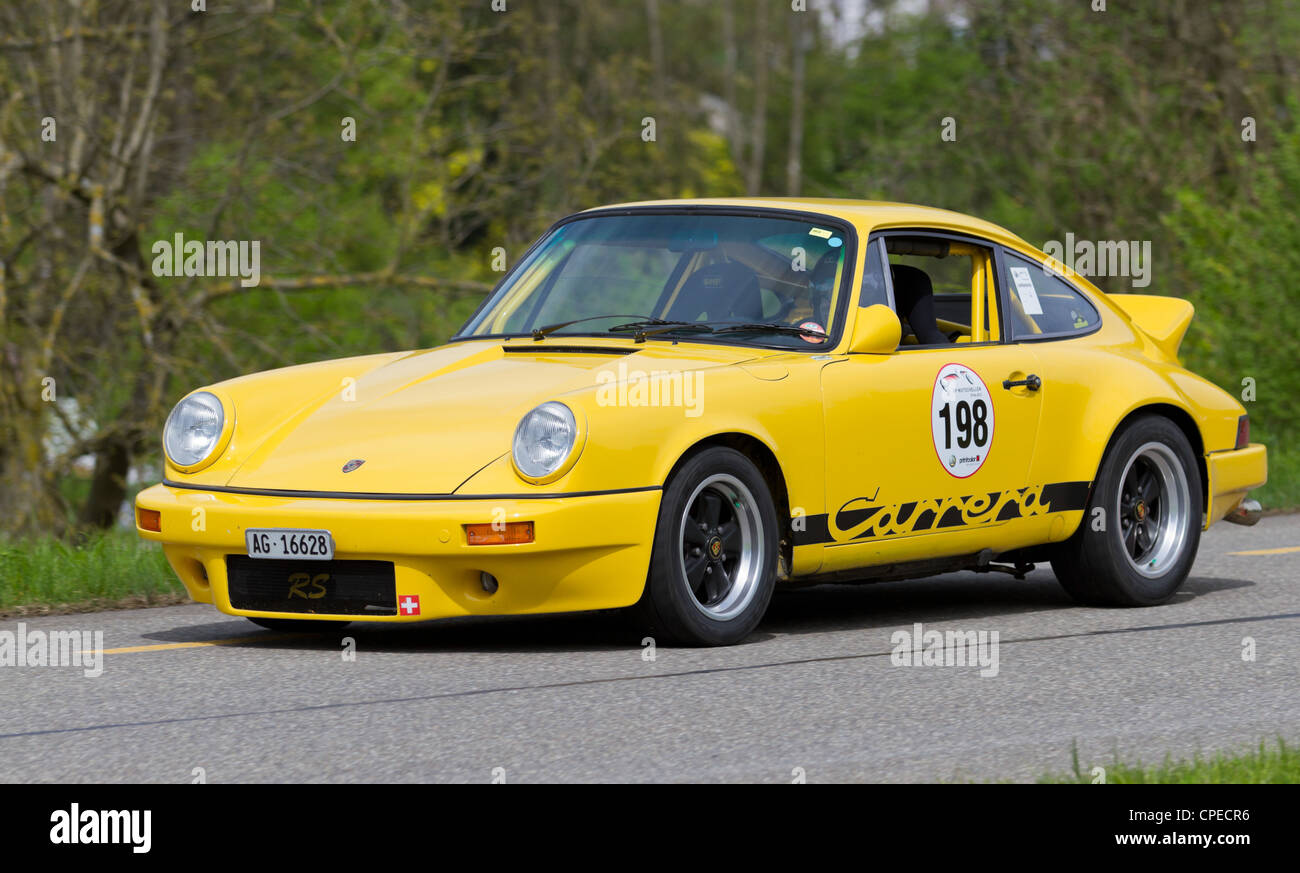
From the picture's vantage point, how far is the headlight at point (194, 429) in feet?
22.3

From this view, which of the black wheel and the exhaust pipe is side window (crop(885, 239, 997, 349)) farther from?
the black wheel

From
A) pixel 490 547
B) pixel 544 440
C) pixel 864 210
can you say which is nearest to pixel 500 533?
pixel 490 547

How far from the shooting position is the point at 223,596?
21.5ft

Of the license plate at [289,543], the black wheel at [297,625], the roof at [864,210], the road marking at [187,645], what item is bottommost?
the road marking at [187,645]

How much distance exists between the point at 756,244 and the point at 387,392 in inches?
60.3

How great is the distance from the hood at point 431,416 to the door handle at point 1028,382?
3.91ft

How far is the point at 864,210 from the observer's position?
7.59m

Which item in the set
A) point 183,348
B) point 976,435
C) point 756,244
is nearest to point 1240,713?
point 976,435

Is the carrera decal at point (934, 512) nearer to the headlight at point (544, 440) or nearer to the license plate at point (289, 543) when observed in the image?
the headlight at point (544, 440)

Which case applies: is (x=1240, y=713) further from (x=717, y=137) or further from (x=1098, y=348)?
(x=717, y=137)

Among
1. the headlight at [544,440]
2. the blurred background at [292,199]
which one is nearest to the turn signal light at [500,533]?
the headlight at [544,440]

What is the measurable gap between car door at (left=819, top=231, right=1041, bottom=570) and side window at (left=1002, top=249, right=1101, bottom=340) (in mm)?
144

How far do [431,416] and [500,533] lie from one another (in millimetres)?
623

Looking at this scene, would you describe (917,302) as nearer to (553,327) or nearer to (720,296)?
(720,296)
